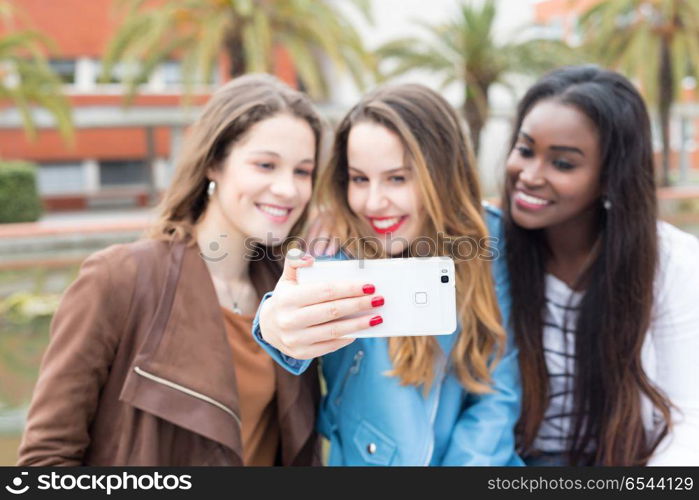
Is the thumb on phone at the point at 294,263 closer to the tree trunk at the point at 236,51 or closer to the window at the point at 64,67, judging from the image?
the tree trunk at the point at 236,51

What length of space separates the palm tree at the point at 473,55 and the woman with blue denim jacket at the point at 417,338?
37.3ft

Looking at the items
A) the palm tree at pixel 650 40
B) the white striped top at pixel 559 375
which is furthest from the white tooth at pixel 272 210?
the palm tree at pixel 650 40

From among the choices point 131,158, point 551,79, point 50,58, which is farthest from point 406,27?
point 551,79

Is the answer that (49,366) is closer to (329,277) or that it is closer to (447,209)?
(329,277)

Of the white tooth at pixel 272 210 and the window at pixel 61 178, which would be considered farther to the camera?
the window at pixel 61 178

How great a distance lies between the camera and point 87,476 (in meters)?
1.49

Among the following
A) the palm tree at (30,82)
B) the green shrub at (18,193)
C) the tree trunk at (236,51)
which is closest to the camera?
the tree trunk at (236,51)

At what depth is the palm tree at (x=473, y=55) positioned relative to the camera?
1227cm

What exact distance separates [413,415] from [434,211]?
53 centimetres

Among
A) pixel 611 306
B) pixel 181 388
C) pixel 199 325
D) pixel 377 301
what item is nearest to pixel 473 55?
pixel 611 306

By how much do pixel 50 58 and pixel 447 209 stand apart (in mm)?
20739

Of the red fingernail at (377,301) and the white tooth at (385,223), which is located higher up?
the white tooth at (385,223)

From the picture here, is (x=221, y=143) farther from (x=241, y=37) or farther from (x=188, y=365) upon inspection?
(x=241, y=37)

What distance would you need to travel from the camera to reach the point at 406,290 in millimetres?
1212
